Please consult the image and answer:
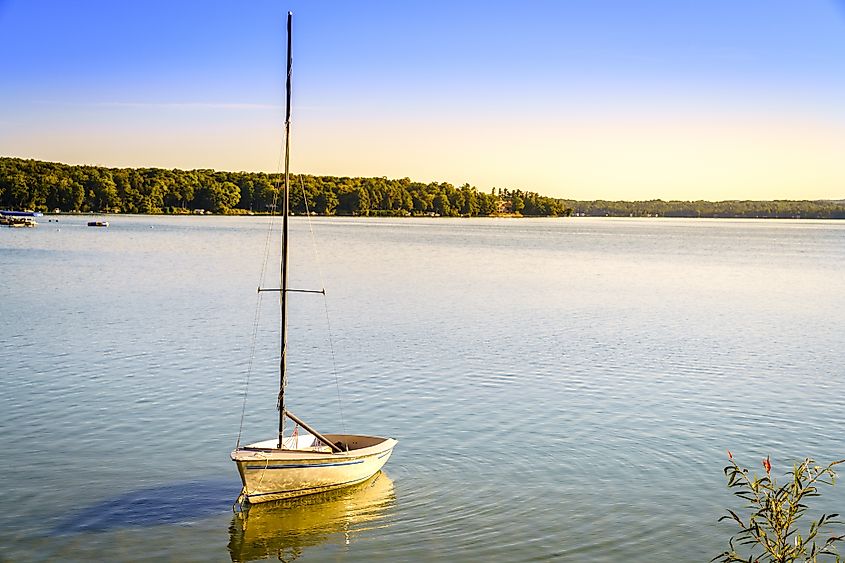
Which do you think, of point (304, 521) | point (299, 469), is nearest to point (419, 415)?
point (299, 469)

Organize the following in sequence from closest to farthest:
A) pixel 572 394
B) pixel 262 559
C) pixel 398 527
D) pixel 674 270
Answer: pixel 262 559, pixel 398 527, pixel 572 394, pixel 674 270

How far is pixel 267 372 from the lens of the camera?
29.6 metres

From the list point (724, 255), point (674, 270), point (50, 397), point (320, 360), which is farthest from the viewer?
point (724, 255)

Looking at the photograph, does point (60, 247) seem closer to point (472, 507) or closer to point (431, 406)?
point (431, 406)

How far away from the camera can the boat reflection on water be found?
16.0m

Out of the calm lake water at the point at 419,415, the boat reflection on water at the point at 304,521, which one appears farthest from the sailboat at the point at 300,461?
the calm lake water at the point at 419,415

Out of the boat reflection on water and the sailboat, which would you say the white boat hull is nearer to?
the sailboat

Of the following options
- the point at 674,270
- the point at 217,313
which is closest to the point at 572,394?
the point at 217,313

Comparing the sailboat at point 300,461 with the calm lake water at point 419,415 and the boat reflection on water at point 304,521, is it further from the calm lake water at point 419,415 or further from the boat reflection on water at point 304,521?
the calm lake water at point 419,415

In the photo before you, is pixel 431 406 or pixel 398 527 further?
pixel 431 406

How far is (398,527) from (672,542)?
4819 millimetres

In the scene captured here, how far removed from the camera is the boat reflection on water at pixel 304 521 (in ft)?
52.4

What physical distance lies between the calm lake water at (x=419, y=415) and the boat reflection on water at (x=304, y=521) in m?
0.05

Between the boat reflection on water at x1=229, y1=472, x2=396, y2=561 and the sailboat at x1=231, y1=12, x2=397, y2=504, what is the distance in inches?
8.0
